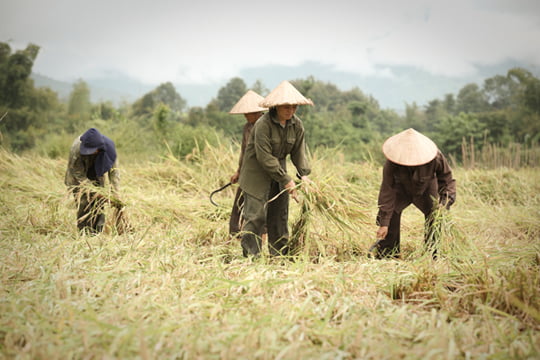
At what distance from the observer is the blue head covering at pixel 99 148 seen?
11.2 ft

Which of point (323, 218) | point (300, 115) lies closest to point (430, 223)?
point (323, 218)

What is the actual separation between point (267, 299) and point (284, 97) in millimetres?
1336

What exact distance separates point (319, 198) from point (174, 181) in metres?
3.53

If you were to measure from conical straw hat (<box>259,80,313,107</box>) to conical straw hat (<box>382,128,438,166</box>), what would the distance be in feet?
2.21

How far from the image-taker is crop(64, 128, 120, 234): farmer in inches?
136

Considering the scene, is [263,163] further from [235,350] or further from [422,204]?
[235,350]

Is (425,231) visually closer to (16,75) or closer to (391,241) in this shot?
(391,241)

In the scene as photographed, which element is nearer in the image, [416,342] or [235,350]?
[235,350]

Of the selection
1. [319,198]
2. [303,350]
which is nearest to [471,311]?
[303,350]

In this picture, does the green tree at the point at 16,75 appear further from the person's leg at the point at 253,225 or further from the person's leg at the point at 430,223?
the person's leg at the point at 430,223

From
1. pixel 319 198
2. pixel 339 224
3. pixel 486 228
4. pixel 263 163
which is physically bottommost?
pixel 486 228

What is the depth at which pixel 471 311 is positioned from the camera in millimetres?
2131

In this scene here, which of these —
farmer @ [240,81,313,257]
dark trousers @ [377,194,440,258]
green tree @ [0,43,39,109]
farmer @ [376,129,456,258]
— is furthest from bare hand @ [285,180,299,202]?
green tree @ [0,43,39,109]

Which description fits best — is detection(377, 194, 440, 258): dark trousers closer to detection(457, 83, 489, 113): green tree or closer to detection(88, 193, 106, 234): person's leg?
detection(88, 193, 106, 234): person's leg
